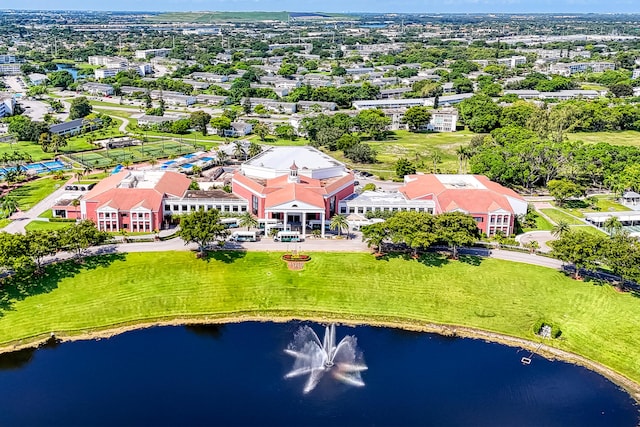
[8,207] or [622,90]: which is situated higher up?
Answer: [622,90]

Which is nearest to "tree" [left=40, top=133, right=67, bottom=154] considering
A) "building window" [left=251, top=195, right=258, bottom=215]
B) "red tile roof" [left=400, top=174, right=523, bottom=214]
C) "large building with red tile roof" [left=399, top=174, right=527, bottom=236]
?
"building window" [left=251, top=195, right=258, bottom=215]

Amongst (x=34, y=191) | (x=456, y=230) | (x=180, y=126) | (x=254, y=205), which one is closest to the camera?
(x=456, y=230)

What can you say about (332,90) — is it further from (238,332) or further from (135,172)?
(238,332)

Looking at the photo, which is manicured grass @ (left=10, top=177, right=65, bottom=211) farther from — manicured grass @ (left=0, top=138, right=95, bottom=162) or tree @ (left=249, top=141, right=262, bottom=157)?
tree @ (left=249, top=141, right=262, bottom=157)

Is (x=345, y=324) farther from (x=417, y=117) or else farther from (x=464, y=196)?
(x=417, y=117)

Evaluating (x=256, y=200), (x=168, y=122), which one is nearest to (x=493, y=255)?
(x=256, y=200)

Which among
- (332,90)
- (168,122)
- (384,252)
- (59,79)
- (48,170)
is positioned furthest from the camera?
(59,79)

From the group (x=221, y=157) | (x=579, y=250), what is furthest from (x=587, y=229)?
(x=221, y=157)
